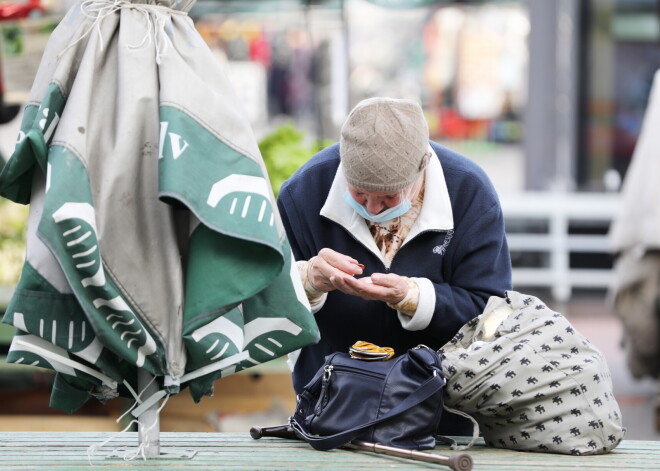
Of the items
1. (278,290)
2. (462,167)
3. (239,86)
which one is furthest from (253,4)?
(278,290)

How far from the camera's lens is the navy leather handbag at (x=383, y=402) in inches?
116

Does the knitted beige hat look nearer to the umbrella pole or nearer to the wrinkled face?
the wrinkled face

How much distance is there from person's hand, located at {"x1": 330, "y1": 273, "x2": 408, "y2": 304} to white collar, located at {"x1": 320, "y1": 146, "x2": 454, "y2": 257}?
192 mm

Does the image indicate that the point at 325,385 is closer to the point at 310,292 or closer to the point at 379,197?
the point at 310,292

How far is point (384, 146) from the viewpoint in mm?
3074

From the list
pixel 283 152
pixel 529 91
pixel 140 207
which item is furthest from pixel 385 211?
pixel 529 91

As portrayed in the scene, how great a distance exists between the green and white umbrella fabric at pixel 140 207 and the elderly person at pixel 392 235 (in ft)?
1.37

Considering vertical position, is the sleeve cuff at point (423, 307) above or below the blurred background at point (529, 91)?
above

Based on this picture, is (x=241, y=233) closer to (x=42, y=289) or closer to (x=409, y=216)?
(x=42, y=289)

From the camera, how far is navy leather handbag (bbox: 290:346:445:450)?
9.69 feet

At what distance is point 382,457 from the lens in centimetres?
294

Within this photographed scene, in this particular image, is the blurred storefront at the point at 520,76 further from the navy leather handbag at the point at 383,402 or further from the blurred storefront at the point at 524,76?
the navy leather handbag at the point at 383,402

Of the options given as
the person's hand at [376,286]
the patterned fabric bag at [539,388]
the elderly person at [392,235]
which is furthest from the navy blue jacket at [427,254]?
the patterned fabric bag at [539,388]

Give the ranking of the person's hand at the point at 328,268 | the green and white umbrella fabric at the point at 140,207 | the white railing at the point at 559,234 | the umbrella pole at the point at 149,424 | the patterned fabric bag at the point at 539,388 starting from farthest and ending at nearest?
the white railing at the point at 559,234, the person's hand at the point at 328,268, the patterned fabric bag at the point at 539,388, the umbrella pole at the point at 149,424, the green and white umbrella fabric at the point at 140,207
